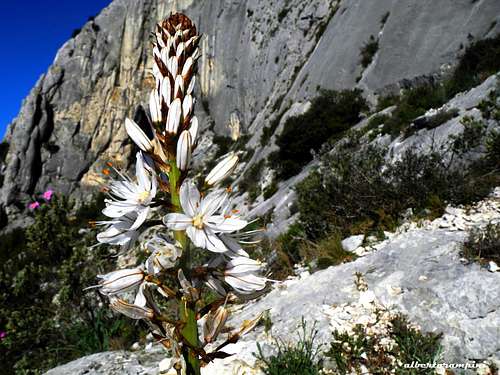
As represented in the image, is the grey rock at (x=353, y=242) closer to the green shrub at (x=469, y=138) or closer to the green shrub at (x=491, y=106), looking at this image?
the green shrub at (x=469, y=138)

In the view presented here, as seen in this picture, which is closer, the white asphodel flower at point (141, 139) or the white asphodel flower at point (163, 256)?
the white asphodel flower at point (163, 256)

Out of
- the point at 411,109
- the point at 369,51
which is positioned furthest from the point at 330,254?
the point at 369,51

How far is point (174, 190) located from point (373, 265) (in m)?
3.67

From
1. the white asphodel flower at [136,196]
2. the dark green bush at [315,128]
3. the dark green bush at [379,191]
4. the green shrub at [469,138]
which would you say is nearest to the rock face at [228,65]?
the dark green bush at [315,128]

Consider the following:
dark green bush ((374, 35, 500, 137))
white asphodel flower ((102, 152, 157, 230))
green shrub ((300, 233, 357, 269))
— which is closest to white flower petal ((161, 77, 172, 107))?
white asphodel flower ((102, 152, 157, 230))

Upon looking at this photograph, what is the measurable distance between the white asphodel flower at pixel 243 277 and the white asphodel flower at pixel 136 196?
0.57m

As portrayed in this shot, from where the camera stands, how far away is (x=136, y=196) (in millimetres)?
2002

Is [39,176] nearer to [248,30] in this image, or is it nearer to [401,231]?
[248,30]

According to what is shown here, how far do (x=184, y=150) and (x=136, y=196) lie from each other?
1.34 ft

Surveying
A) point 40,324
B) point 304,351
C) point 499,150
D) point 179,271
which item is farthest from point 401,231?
point 40,324

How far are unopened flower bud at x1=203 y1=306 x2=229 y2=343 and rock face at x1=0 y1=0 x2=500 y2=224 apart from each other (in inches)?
607

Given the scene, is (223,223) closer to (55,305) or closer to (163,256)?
(163,256)

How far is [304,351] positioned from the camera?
12.1ft

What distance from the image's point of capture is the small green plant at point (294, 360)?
3.35 metres
